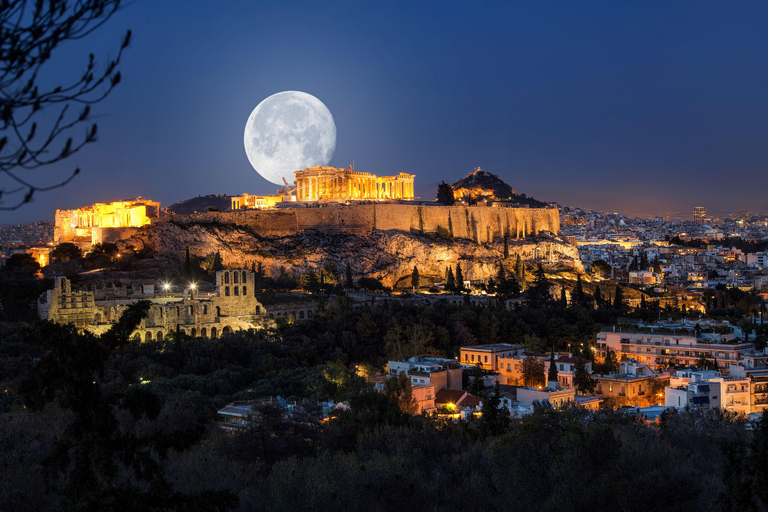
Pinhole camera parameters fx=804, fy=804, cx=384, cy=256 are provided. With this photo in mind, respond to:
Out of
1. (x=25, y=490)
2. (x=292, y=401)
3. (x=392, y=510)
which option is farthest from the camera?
(x=292, y=401)

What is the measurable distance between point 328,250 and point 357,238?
3435 mm

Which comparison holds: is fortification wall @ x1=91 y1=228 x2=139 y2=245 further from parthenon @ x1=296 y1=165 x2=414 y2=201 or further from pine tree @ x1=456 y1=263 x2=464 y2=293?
pine tree @ x1=456 y1=263 x2=464 y2=293

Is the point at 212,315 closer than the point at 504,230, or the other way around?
the point at 212,315

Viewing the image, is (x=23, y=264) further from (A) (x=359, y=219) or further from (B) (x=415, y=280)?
(A) (x=359, y=219)

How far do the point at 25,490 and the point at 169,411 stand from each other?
5.71 meters

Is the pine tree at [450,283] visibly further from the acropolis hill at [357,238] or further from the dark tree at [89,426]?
the dark tree at [89,426]

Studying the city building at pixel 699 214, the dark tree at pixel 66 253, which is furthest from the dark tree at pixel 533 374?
the city building at pixel 699 214

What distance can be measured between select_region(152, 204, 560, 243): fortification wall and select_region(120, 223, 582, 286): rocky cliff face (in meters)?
1.56

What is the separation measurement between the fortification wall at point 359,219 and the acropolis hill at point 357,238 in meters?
0.07

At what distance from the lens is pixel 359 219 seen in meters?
54.7

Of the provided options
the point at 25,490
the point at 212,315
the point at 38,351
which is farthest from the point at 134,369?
the point at 25,490

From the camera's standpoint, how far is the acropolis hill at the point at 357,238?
46719 mm

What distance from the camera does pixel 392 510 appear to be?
11641 mm

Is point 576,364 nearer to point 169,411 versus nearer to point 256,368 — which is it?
point 256,368
